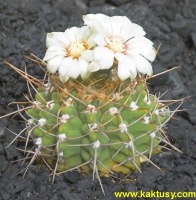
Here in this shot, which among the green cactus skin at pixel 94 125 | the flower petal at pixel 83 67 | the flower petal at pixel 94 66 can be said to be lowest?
the green cactus skin at pixel 94 125

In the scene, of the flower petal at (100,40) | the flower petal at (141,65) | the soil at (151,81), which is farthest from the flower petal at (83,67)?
the soil at (151,81)

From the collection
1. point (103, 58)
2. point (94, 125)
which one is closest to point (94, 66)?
point (103, 58)

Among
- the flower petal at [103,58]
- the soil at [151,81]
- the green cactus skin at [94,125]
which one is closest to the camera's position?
the flower petal at [103,58]

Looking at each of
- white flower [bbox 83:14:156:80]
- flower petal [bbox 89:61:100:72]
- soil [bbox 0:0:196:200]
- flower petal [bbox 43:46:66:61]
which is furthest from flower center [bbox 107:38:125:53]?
soil [bbox 0:0:196:200]

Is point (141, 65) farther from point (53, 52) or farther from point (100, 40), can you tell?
point (53, 52)

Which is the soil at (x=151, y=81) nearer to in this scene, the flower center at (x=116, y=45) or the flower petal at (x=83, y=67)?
the flower petal at (x=83, y=67)

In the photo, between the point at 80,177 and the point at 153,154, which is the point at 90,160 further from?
the point at 153,154
